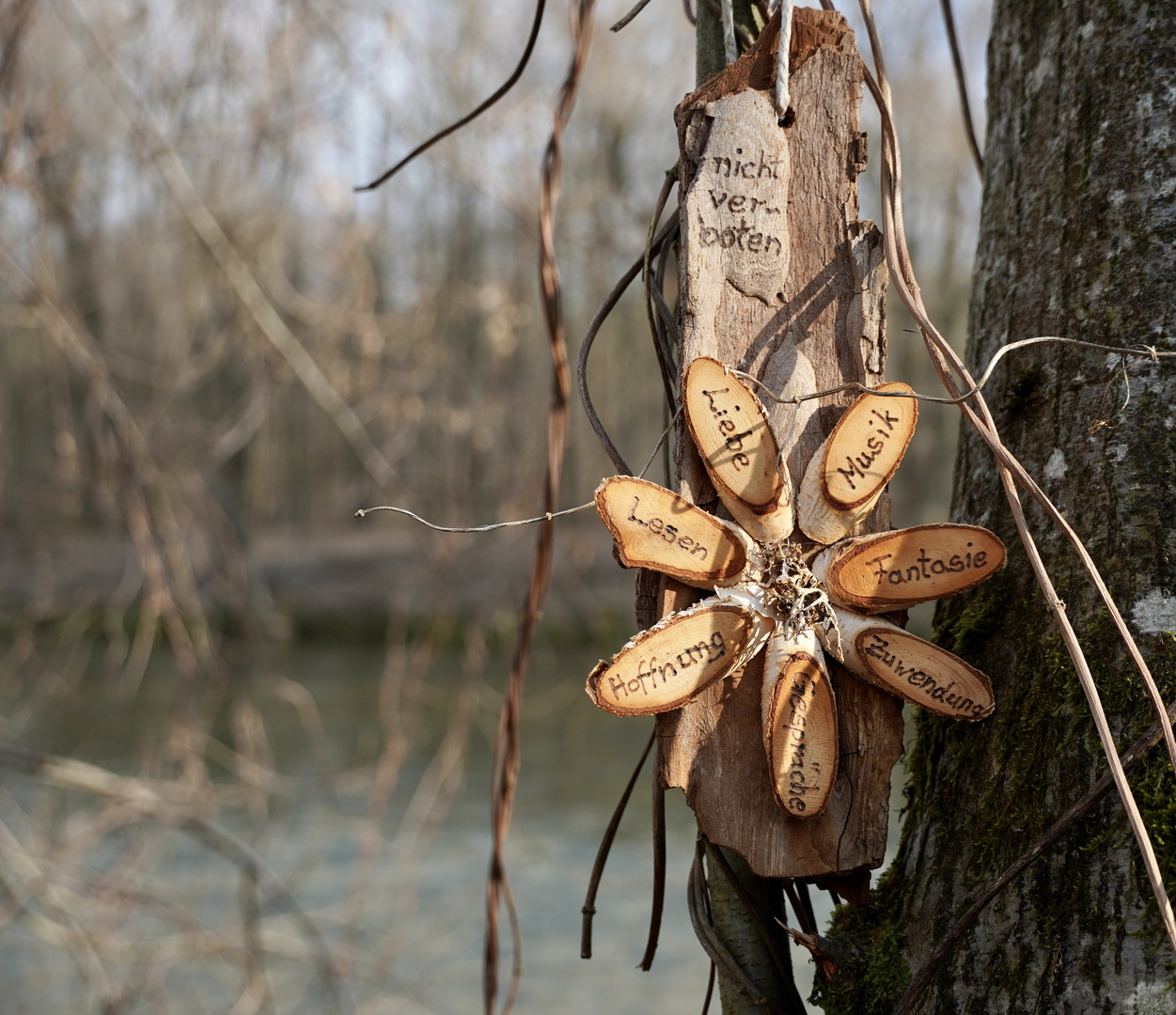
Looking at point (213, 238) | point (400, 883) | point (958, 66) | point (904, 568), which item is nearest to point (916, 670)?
point (904, 568)

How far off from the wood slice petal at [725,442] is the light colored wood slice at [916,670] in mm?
96

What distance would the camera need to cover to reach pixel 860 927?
2.11 ft

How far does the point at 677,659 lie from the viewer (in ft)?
1.92

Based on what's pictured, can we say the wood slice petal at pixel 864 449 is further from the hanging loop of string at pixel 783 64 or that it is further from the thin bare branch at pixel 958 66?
the thin bare branch at pixel 958 66

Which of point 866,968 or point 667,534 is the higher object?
point 667,534

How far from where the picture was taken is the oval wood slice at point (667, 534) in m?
0.58

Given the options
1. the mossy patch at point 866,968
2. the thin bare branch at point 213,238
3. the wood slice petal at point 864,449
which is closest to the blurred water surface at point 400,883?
the thin bare branch at point 213,238

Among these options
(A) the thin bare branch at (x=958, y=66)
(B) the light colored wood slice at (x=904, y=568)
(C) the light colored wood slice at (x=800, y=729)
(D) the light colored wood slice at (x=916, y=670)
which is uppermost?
(A) the thin bare branch at (x=958, y=66)

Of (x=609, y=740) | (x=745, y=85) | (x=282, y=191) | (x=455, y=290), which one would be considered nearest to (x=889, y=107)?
(x=745, y=85)

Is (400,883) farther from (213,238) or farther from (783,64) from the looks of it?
(783,64)

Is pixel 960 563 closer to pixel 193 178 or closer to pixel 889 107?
pixel 889 107

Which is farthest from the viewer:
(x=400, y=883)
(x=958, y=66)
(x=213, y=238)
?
(x=400, y=883)

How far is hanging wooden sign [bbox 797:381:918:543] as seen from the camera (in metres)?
0.61

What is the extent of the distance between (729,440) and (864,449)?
8cm
